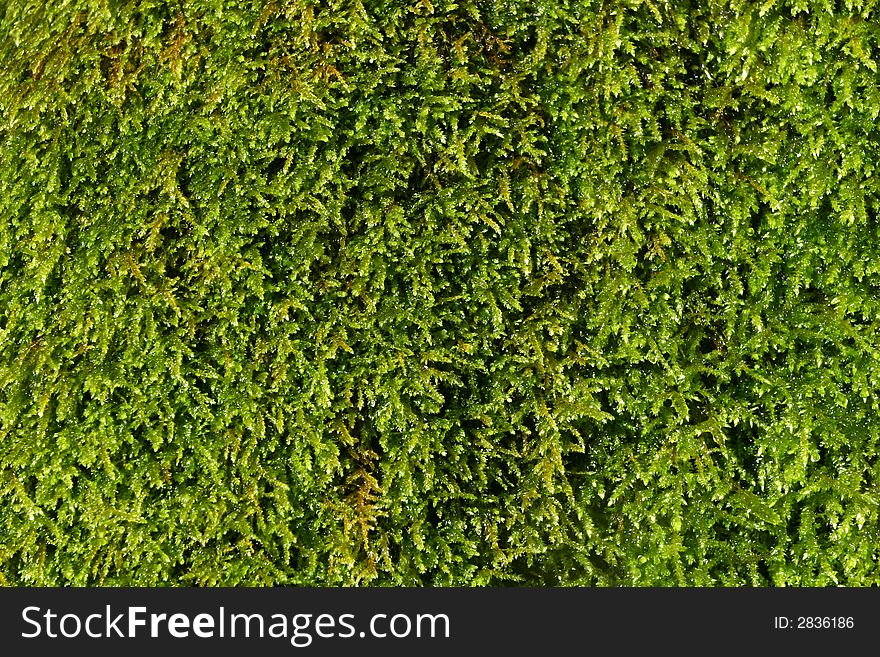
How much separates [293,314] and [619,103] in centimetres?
73

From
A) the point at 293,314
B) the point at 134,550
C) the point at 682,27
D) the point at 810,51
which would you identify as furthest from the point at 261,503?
the point at 810,51

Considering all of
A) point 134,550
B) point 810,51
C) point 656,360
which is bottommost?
point 134,550

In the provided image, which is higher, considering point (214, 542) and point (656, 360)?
point (656, 360)

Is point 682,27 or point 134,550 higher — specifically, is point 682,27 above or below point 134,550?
above

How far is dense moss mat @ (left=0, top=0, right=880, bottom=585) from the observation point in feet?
4.54

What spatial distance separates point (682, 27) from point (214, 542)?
4.24ft

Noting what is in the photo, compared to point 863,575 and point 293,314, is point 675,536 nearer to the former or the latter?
point 863,575

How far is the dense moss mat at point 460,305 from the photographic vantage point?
138 cm

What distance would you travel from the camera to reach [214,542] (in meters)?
1.40

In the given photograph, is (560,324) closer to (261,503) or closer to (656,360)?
(656,360)

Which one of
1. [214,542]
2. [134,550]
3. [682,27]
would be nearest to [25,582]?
[134,550]

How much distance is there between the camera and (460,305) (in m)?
1.42

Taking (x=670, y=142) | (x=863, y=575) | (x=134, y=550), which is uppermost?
(x=670, y=142)

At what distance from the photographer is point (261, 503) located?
1404 mm
